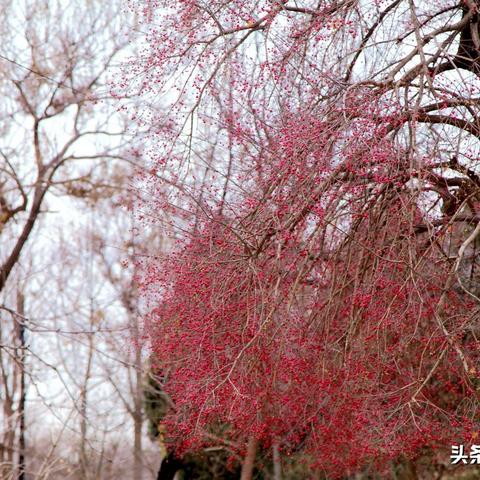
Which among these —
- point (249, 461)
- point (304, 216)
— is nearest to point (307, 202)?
point (304, 216)

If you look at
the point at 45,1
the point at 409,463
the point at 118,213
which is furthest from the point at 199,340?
the point at 118,213

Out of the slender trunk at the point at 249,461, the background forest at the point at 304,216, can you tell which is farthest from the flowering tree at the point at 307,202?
the slender trunk at the point at 249,461

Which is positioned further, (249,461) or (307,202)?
(249,461)

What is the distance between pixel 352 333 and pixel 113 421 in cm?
1210

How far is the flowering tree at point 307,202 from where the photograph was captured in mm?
5250

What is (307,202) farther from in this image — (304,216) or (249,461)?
(249,461)

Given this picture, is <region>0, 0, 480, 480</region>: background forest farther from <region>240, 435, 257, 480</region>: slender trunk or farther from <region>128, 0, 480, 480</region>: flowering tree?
<region>240, 435, 257, 480</region>: slender trunk

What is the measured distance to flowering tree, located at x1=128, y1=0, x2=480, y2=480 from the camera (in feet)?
17.2

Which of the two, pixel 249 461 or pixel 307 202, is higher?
pixel 307 202

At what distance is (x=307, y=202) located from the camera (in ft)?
16.7

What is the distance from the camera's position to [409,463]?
10.7 m

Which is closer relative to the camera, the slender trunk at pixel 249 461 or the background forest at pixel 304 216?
the background forest at pixel 304 216

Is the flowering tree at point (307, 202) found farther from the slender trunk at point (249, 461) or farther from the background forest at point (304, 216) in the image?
the slender trunk at point (249, 461)

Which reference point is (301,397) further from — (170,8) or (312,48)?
(170,8)
